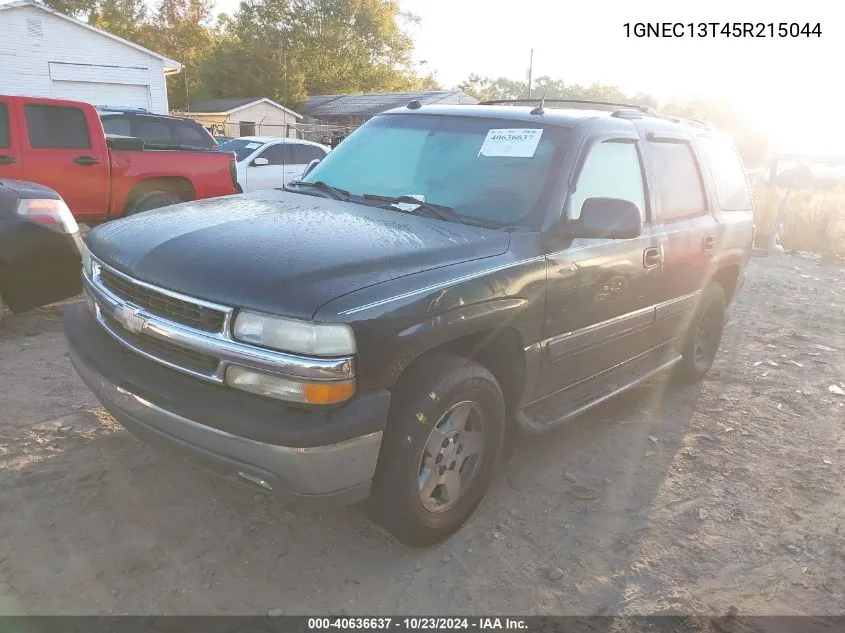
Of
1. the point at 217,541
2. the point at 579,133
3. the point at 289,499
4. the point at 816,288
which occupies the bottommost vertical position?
the point at 816,288

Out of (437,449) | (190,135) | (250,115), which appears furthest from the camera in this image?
(250,115)

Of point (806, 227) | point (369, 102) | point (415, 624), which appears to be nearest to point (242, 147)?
point (806, 227)

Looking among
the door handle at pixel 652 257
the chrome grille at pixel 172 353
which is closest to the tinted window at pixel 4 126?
the chrome grille at pixel 172 353

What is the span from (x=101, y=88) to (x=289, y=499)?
2450 centimetres

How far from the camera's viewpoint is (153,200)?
8078 mm

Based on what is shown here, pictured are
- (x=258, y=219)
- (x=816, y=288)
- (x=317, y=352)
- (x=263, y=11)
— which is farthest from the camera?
(x=263, y=11)

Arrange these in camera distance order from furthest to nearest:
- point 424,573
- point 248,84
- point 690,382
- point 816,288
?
point 248,84 < point 816,288 < point 690,382 < point 424,573

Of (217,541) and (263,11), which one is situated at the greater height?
(263,11)

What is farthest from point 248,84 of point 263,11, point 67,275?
point 67,275

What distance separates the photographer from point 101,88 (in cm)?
2281

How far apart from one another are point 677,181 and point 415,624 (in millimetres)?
3055

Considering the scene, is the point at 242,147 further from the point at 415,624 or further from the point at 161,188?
the point at 415,624

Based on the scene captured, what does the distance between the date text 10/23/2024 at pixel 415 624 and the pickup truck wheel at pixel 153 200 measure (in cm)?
648

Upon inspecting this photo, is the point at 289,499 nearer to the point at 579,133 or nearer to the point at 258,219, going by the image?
the point at 258,219
